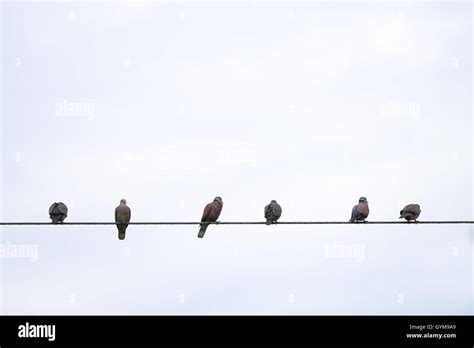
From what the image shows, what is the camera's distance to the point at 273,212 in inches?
658

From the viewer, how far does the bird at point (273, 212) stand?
54.7 feet

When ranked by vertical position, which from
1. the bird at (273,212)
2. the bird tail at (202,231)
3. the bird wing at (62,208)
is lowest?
the bird tail at (202,231)

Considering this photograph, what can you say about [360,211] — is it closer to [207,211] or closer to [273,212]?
[273,212]

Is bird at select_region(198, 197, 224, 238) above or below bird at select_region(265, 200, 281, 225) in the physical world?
above

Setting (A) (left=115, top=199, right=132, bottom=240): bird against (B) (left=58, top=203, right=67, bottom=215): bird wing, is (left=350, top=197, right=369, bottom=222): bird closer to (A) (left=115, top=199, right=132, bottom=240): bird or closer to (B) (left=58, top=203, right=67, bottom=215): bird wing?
(A) (left=115, top=199, right=132, bottom=240): bird

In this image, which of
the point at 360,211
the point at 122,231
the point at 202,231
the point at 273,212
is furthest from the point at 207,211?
the point at 360,211

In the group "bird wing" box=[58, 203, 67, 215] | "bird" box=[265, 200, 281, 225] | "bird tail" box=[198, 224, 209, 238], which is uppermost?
"bird wing" box=[58, 203, 67, 215]

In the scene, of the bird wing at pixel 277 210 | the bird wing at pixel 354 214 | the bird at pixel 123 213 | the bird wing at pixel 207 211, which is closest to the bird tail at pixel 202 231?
the bird wing at pixel 207 211

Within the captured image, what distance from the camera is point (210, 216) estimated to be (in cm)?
1747

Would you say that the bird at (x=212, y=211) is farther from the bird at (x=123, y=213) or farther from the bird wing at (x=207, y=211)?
the bird at (x=123, y=213)

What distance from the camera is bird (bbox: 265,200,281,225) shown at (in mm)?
16688

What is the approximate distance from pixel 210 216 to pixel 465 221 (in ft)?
20.1

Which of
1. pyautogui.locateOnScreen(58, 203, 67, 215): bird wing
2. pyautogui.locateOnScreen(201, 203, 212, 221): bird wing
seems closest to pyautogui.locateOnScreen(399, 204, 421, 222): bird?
pyautogui.locateOnScreen(201, 203, 212, 221): bird wing
